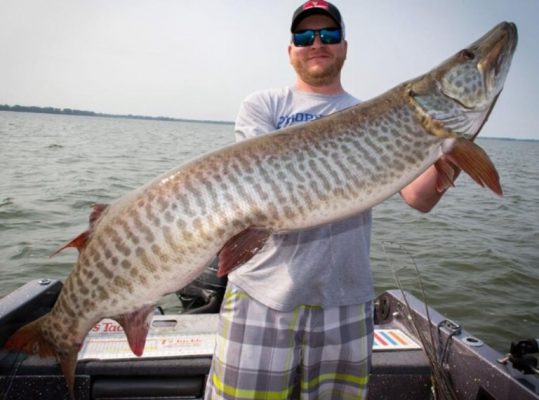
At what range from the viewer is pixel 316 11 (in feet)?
9.20

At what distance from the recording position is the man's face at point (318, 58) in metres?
2.67

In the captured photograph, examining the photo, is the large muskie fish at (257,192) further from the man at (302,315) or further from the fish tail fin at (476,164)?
the man at (302,315)

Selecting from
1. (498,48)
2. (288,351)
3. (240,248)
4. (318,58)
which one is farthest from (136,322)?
(498,48)

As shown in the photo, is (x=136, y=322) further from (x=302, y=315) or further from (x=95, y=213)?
(x=302, y=315)

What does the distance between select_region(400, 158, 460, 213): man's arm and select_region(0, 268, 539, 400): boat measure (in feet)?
3.84

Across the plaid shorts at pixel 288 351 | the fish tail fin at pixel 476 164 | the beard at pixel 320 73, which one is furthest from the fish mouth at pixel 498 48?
the plaid shorts at pixel 288 351

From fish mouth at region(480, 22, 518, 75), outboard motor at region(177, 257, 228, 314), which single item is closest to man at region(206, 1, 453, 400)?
fish mouth at region(480, 22, 518, 75)

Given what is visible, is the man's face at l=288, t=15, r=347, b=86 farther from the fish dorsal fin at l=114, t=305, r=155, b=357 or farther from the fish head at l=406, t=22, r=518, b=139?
the fish dorsal fin at l=114, t=305, r=155, b=357

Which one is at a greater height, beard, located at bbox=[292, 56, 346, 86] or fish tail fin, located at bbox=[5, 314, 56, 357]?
beard, located at bbox=[292, 56, 346, 86]

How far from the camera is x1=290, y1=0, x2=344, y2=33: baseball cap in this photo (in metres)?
2.79

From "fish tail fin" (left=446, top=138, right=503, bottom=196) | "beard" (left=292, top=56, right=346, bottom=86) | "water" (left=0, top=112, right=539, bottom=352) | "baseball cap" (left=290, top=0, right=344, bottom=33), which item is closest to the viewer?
"fish tail fin" (left=446, top=138, right=503, bottom=196)

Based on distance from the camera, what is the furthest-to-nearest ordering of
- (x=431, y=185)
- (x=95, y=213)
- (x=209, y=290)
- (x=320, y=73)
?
(x=209, y=290)
(x=320, y=73)
(x=431, y=185)
(x=95, y=213)

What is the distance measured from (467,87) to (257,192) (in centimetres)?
131

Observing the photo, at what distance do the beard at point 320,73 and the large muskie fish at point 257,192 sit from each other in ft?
1.40
